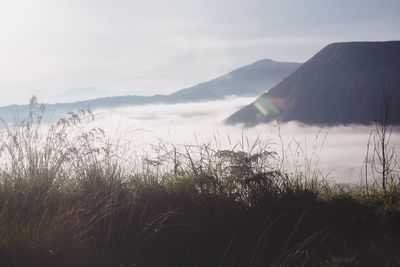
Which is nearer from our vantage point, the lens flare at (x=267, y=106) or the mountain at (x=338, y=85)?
the mountain at (x=338, y=85)

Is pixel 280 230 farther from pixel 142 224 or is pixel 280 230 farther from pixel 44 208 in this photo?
pixel 44 208

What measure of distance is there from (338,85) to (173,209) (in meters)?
153

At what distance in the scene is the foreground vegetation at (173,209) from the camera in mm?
3666

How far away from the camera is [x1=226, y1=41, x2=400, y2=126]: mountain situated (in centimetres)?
14112

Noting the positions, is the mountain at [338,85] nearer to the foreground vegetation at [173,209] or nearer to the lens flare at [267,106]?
the lens flare at [267,106]

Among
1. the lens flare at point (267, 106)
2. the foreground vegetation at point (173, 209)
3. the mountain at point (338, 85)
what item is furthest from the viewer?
the lens flare at point (267, 106)

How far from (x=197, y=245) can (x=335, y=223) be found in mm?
1359

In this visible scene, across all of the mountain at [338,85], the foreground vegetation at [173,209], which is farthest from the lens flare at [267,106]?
the foreground vegetation at [173,209]

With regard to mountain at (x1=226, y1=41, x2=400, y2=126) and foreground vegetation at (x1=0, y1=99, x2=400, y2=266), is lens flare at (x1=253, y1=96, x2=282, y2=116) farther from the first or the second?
foreground vegetation at (x1=0, y1=99, x2=400, y2=266)

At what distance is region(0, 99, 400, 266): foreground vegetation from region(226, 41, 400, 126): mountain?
→ 137 meters

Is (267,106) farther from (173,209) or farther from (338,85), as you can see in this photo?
(173,209)

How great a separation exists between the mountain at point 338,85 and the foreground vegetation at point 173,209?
137 meters

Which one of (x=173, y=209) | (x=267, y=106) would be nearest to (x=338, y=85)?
(x=267, y=106)

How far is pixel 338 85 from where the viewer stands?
5915 inches
